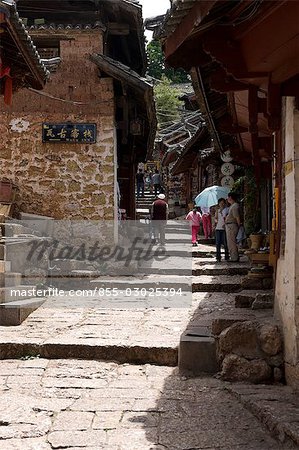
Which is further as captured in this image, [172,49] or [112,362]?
[112,362]

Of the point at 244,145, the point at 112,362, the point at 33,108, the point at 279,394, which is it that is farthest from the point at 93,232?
the point at 279,394

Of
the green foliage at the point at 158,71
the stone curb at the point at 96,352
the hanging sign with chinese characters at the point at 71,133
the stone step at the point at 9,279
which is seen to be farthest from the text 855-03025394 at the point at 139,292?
the green foliage at the point at 158,71

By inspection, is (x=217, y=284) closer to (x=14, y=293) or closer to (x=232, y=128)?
(x=232, y=128)

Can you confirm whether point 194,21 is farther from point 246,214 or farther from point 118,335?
point 246,214

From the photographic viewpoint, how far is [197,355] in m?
5.66

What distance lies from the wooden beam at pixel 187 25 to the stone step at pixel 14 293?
4538 mm

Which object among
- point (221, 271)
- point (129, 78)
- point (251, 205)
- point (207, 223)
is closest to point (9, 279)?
point (221, 271)

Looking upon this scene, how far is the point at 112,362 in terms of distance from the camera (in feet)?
20.2

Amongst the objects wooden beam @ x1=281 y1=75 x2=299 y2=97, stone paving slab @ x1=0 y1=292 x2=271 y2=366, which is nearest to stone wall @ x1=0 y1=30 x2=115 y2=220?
stone paving slab @ x1=0 y1=292 x2=271 y2=366

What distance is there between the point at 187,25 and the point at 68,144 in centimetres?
889

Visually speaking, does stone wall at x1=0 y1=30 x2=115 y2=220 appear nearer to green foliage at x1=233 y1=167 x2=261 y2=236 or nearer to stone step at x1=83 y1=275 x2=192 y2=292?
stone step at x1=83 y1=275 x2=192 y2=292

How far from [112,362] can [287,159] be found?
297 cm

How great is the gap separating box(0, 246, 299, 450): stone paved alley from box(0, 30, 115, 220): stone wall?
4926 mm

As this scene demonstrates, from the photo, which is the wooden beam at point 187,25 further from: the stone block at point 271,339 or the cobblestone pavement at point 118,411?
the cobblestone pavement at point 118,411
